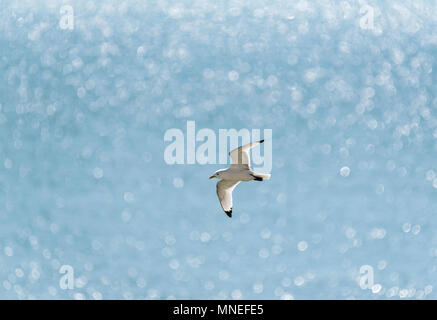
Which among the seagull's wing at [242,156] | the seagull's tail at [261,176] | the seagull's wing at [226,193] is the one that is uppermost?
the seagull's wing at [242,156]

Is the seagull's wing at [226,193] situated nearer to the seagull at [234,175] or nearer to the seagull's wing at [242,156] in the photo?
the seagull at [234,175]

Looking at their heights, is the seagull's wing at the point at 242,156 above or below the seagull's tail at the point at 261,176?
above

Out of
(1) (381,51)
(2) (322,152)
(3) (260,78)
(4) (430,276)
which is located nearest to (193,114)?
(3) (260,78)

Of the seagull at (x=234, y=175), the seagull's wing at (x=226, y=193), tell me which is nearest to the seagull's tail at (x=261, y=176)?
the seagull at (x=234, y=175)

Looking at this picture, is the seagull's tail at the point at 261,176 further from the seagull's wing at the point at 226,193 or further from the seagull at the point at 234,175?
the seagull's wing at the point at 226,193

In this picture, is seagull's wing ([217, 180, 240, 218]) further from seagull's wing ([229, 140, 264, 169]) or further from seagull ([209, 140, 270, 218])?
seagull's wing ([229, 140, 264, 169])

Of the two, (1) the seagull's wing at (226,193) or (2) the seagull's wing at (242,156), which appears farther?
(1) the seagull's wing at (226,193)

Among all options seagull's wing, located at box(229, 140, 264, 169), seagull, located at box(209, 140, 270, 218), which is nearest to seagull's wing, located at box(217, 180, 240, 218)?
seagull, located at box(209, 140, 270, 218)
